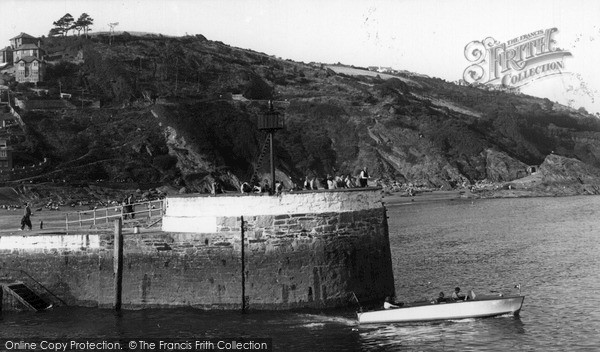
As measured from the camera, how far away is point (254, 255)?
28188 mm

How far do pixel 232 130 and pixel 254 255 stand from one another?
108 meters

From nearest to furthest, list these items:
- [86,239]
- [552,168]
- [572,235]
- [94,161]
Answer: [86,239]
[572,235]
[94,161]
[552,168]

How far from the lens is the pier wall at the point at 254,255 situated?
27984 mm

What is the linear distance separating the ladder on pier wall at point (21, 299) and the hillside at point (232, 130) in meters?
72.9

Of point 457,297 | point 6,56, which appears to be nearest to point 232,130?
point 6,56

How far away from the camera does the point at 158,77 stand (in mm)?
166875

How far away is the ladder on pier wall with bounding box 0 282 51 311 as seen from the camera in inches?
1211

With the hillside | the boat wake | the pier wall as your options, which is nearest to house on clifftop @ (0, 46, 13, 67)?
the hillside

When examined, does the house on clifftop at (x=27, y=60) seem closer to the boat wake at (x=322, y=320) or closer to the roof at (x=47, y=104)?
the roof at (x=47, y=104)

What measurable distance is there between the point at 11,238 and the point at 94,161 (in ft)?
272

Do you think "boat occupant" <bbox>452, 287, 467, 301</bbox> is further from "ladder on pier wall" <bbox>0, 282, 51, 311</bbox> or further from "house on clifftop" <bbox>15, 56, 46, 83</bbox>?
"house on clifftop" <bbox>15, 56, 46, 83</bbox>

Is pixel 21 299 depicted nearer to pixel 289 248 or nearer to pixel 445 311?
pixel 289 248

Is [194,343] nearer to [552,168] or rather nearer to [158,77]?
[552,168]

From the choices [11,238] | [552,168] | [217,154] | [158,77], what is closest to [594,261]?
[11,238]
